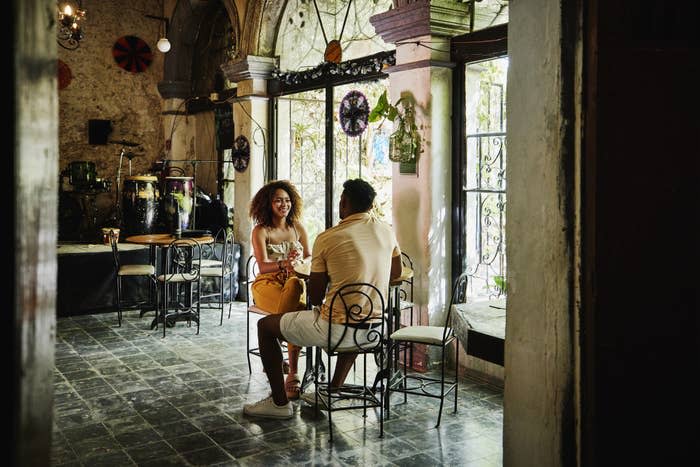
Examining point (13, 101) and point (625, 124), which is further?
point (625, 124)

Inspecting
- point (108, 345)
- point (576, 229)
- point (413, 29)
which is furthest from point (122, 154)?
point (576, 229)

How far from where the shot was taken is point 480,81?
5.61m

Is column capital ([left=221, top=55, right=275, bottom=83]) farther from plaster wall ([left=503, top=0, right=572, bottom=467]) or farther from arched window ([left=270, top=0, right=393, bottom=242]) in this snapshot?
plaster wall ([left=503, top=0, right=572, bottom=467])

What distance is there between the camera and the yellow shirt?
12.9 ft

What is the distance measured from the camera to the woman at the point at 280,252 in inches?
186

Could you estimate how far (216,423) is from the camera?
168 inches

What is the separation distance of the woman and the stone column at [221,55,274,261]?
3.33 m

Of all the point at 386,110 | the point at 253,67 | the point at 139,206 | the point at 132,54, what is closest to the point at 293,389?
the point at 386,110

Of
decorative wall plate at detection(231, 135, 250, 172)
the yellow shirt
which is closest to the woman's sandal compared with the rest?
the yellow shirt

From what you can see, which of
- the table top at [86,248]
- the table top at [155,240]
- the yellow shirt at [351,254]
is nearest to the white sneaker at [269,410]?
the yellow shirt at [351,254]

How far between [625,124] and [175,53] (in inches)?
383

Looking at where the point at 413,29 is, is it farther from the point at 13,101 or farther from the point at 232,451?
the point at 13,101

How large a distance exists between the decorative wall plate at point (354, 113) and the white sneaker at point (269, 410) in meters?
3.23

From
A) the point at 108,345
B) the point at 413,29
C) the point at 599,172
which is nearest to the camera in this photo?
the point at 599,172
